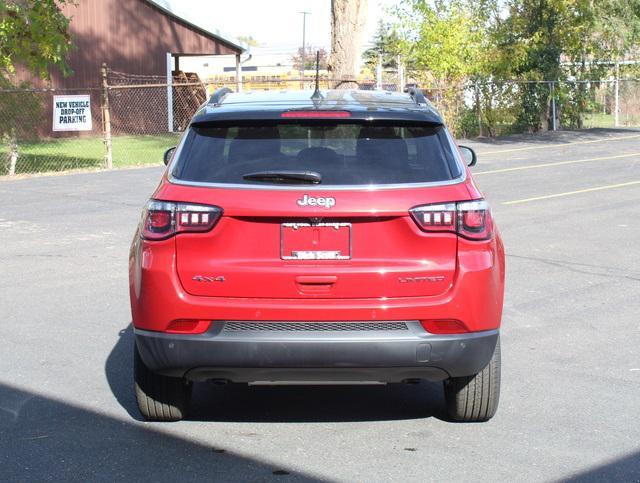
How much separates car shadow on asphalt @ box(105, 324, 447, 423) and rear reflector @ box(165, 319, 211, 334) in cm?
92

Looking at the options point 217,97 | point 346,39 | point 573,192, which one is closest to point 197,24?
point 346,39

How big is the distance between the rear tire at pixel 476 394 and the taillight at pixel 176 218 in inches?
59.0

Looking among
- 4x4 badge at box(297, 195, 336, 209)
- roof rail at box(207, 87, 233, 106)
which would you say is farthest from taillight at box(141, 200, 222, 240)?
roof rail at box(207, 87, 233, 106)

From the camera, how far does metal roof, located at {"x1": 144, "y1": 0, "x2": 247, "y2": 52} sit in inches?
1452

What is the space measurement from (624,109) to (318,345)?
37.7 meters

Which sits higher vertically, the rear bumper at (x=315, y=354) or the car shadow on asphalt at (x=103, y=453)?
the rear bumper at (x=315, y=354)

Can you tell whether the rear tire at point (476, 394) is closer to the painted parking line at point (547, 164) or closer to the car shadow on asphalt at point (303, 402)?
the car shadow on asphalt at point (303, 402)

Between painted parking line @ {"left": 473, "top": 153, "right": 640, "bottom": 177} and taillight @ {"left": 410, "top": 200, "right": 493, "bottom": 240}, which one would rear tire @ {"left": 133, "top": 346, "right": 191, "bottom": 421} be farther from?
painted parking line @ {"left": 473, "top": 153, "right": 640, "bottom": 177}

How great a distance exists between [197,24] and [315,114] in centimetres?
3390

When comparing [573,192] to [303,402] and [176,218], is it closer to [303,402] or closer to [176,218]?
[303,402]

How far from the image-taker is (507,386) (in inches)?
253

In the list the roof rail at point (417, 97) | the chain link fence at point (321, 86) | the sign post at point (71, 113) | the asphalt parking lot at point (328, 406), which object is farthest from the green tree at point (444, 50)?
the roof rail at point (417, 97)

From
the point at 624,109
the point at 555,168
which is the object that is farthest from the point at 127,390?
the point at 624,109

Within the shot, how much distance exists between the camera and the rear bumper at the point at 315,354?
491cm
